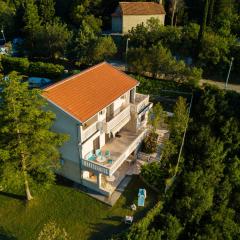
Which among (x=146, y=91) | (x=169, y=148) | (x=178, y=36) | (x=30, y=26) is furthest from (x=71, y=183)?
(x=30, y=26)

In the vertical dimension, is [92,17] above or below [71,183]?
above

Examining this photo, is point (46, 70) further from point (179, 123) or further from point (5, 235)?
point (5, 235)

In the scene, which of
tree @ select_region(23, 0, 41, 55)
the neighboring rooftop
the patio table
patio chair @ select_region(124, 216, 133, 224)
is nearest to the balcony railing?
the patio table

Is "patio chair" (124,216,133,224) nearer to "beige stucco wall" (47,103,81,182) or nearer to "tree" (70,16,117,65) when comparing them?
"beige stucco wall" (47,103,81,182)

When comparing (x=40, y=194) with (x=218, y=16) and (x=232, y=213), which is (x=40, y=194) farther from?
(x=218, y=16)

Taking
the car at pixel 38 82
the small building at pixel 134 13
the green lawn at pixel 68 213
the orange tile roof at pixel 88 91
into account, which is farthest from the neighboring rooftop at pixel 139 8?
the green lawn at pixel 68 213

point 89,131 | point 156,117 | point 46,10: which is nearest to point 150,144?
point 156,117

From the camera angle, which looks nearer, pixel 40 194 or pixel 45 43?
pixel 40 194
